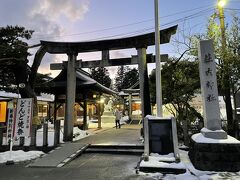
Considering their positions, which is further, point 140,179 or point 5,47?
point 5,47

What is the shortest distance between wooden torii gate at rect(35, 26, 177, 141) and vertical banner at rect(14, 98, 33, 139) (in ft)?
10.7

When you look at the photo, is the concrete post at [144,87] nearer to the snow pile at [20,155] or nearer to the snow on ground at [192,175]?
the snow on ground at [192,175]

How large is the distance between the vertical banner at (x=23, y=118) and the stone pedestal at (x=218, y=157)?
768 cm

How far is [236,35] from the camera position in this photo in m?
14.1

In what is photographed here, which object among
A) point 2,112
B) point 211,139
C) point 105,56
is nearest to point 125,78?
point 2,112

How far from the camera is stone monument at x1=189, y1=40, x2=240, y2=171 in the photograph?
26.7ft

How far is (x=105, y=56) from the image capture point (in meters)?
14.6

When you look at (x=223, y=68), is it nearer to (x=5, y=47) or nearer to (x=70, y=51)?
(x=70, y=51)

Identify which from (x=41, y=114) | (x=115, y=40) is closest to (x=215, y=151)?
(x=115, y=40)

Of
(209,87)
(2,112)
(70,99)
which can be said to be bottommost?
(2,112)

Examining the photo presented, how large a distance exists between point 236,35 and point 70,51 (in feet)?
33.1

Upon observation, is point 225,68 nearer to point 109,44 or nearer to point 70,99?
point 109,44

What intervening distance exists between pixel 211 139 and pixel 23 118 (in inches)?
331

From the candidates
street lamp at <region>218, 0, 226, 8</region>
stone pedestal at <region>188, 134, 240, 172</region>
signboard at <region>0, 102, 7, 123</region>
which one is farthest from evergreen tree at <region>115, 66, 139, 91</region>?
stone pedestal at <region>188, 134, 240, 172</region>
